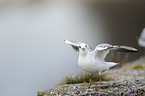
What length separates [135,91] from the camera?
301 cm

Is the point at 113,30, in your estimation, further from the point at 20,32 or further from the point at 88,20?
the point at 20,32

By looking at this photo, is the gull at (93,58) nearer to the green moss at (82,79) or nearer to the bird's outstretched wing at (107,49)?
the bird's outstretched wing at (107,49)

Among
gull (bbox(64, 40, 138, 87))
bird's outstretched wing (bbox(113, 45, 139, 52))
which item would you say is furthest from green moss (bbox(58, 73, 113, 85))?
bird's outstretched wing (bbox(113, 45, 139, 52))

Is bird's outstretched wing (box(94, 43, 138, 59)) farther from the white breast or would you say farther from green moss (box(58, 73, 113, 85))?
green moss (box(58, 73, 113, 85))

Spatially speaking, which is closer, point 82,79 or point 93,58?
point 93,58

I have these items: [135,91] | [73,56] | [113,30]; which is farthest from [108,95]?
[113,30]

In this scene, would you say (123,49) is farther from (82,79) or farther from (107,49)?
(82,79)

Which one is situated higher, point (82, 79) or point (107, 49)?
point (107, 49)

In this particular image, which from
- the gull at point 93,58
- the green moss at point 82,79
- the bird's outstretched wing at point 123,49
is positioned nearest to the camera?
the bird's outstretched wing at point 123,49

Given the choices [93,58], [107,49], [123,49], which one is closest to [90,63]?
[93,58]

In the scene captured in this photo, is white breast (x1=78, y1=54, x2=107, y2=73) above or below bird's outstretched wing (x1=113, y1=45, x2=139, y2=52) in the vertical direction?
below

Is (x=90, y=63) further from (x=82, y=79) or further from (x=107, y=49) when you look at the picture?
(x=82, y=79)

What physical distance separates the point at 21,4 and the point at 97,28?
756 cm

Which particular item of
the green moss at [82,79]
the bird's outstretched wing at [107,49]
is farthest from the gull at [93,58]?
the green moss at [82,79]
